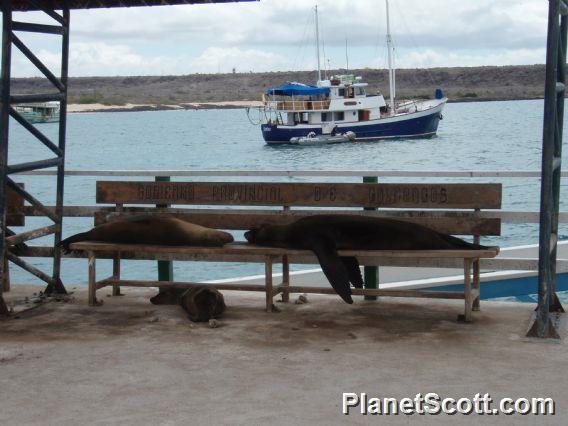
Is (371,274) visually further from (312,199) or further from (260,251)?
(260,251)

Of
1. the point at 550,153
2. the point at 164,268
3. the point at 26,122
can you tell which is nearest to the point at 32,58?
the point at 26,122

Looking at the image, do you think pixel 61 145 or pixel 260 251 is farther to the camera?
pixel 61 145

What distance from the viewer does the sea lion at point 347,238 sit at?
614 centimetres

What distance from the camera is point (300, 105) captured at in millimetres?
64500

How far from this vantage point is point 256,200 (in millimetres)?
7023

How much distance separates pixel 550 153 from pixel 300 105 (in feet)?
195

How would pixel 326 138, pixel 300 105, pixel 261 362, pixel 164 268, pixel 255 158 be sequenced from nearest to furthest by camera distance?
pixel 261 362
pixel 164 268
pixel 255 158
pixel 300 105
pixel 326 138

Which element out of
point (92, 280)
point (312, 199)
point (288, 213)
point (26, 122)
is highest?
point (26, 122)

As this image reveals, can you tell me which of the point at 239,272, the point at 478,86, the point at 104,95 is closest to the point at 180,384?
the point at 239,272

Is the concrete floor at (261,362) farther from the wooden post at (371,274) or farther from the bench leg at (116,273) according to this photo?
the bench leg at (116,273)

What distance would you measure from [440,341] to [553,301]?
3.74 ft

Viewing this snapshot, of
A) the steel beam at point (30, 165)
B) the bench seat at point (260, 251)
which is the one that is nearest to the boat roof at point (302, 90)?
the steel beam at point (30, 165)

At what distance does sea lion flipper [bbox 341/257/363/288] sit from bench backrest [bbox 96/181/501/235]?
1.66 ft

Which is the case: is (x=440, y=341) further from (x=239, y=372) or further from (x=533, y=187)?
(x=533, y=187)
